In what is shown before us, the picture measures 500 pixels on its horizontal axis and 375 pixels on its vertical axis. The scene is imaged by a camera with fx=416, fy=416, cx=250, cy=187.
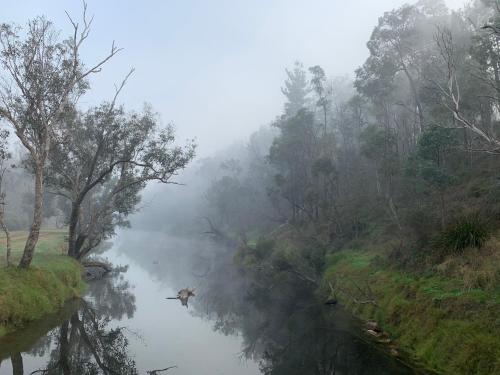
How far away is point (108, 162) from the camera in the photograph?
1603 inches

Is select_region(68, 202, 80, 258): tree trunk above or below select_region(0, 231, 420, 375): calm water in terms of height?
above

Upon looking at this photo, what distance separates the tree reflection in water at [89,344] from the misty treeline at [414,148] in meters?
17.1

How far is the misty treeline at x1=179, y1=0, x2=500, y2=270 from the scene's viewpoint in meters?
26.1

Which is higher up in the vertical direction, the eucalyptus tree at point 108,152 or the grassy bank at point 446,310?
the eucalyptus tree at point 108,152

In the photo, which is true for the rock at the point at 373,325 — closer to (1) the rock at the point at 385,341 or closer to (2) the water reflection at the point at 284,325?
(2) the water reflection at the point at 284,325

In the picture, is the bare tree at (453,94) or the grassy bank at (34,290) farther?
the grassy bank at (34,290)

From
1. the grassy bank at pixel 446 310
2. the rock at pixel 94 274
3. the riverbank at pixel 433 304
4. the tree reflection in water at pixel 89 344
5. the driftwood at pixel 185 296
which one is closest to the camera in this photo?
the grassy bank at pixel 446 310

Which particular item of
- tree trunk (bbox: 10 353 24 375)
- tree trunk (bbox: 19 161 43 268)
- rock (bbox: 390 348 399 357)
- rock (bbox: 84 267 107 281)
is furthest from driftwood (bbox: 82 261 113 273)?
rock (bbox: 390 348 399 357)

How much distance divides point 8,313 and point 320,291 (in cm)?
2146

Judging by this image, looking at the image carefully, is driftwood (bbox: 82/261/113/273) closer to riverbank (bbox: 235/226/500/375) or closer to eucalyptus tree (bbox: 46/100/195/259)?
eucalyptus tree (bbox: 46/100/195/259)

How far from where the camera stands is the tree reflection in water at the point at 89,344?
17016mm

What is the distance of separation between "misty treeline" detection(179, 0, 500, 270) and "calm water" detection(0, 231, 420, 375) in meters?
7.58

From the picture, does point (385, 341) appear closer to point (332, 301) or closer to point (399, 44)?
point (332, 301)

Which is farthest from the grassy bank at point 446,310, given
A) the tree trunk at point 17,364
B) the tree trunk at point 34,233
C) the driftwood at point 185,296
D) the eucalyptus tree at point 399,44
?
the eucalyptus tree at point 399,44
